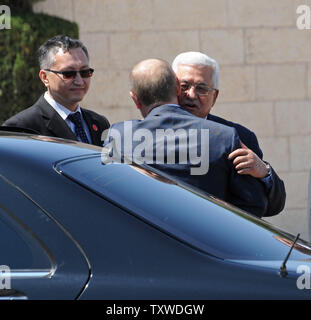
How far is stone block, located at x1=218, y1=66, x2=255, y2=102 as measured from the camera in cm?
801

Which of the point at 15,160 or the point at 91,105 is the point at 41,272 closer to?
the point at 15,160

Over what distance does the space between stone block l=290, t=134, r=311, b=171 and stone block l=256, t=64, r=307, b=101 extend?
0.45 meters

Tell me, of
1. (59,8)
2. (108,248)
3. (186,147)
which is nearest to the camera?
(108,248)

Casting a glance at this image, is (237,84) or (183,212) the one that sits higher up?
(237,84)

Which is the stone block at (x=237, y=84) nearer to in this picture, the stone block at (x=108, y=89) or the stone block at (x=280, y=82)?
the stone block at (x=280, y=82)

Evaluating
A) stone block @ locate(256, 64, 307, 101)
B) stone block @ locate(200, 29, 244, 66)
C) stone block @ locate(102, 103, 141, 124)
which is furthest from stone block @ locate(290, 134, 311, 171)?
stone block @ locate(102, 103, 141, 124)

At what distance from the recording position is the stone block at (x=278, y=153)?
8109 millimetres

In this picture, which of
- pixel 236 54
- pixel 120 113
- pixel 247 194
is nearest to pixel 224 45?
pixel 236 54

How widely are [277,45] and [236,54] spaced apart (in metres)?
0.45

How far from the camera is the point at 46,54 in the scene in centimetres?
479
